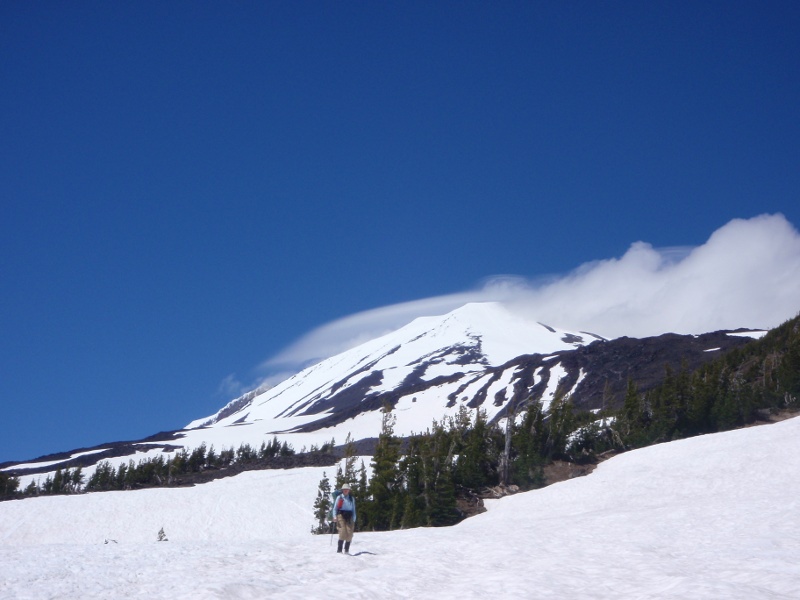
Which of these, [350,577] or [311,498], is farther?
[311,498]

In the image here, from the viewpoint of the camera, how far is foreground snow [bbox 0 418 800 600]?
1422 centimetres

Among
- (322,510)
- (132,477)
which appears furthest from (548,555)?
(132,477)

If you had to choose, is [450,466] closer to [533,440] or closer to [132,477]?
[533,440]

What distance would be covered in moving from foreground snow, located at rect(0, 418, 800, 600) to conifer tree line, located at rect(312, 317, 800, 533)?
5.57 metres

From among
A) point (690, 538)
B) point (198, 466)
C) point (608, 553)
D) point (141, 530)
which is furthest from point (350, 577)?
point (198, 466)

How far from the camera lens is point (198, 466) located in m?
77.6

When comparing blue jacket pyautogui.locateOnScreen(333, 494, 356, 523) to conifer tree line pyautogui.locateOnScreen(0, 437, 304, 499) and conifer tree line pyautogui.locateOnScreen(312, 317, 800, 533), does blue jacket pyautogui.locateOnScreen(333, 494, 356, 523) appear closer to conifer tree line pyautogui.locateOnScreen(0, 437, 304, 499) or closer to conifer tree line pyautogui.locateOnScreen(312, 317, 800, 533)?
conifer tree line pyautogui.locateOnScreen(312, 317, 800, 533)

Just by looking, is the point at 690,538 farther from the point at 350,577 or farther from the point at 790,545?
the point at 350,577

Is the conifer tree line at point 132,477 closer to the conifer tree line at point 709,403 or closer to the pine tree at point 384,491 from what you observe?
the pine tree at point 384,491

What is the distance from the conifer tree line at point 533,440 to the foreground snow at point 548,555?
5.57 metres

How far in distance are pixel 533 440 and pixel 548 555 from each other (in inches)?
1149

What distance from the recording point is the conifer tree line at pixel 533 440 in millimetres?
40062

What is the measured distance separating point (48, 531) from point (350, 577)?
1406 inches

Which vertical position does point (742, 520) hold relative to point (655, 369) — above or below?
below
